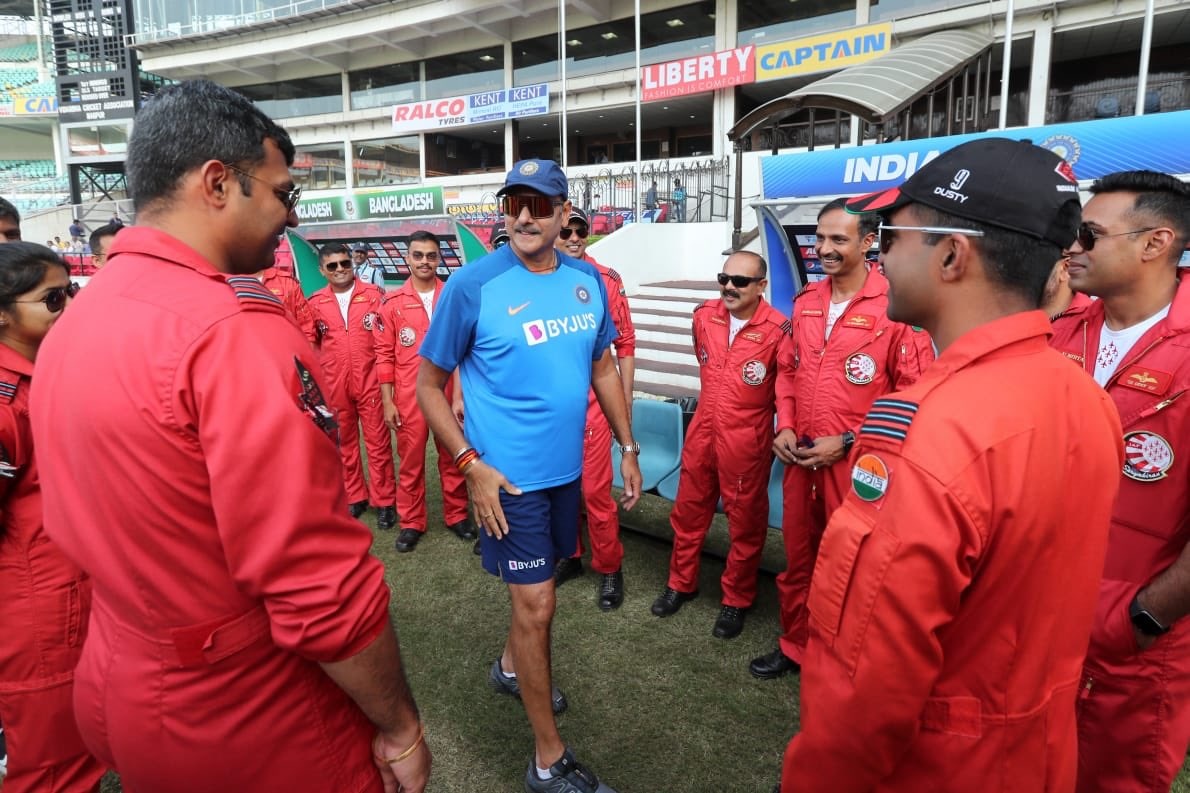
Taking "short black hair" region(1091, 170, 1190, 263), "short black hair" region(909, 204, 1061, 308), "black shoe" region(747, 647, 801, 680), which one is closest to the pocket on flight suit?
"short black hair" region(909, 204, 1061, 308)

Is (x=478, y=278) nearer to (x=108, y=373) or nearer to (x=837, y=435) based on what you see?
(x=108, y=373)

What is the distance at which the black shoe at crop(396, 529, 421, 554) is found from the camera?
4.76 metres

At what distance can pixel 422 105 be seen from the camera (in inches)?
1110

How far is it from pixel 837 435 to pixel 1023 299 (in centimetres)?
194

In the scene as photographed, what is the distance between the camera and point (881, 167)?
548 centimetres

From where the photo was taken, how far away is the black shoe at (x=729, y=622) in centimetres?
352

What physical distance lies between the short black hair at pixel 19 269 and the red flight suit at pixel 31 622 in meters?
0.18

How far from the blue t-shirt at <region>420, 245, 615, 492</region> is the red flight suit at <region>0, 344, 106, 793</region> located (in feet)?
3.90

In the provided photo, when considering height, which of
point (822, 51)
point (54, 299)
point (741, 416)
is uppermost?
point (822, 51)

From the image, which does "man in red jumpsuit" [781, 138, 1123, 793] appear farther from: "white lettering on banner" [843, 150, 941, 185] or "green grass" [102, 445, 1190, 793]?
"white lettering on banner" [843, 150, 941, 185]

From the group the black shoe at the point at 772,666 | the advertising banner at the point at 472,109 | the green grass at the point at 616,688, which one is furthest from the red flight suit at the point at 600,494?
the advertising banner at the point at 472,109

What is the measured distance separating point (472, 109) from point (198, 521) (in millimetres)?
29008

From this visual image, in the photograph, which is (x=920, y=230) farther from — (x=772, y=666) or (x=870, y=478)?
(x=772, y=666)

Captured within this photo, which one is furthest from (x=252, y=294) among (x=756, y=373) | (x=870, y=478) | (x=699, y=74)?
(x=699, y=74)
